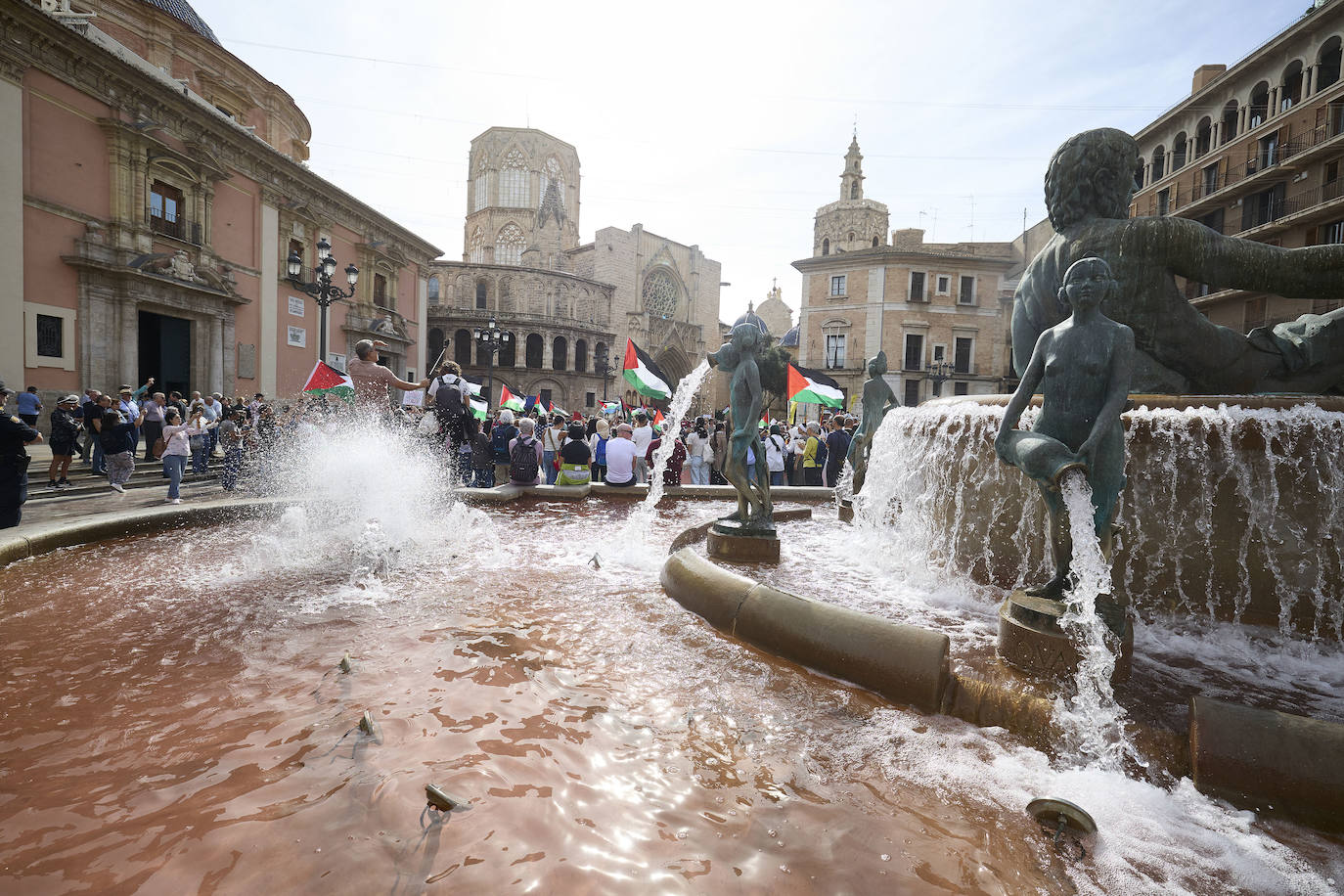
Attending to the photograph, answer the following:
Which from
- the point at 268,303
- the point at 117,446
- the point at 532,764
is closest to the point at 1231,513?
the point at 532,764

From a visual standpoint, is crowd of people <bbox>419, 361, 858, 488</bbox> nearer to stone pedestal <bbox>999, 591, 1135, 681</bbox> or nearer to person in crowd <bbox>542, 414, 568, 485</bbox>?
person in crowd <bbox>542, 414, 568, 485</bbox>

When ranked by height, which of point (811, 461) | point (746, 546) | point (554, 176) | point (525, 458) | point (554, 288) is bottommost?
point (746, 546)

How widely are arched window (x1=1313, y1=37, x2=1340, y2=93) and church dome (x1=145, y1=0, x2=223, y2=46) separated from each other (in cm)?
4178

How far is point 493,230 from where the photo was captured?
57406 mm

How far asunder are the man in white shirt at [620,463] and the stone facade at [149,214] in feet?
48.4

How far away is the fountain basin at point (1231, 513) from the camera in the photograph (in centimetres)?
326

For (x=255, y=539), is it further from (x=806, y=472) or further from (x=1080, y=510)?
(x=806, y=472)

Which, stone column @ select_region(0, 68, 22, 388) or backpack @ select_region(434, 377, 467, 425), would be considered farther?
stone column @ select_region(0, 68, 22, 388)

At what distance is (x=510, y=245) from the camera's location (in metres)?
57.8

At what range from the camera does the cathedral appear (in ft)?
164

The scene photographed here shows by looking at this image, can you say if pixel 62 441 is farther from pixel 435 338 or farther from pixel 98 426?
pixel 435 338

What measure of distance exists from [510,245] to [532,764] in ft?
199

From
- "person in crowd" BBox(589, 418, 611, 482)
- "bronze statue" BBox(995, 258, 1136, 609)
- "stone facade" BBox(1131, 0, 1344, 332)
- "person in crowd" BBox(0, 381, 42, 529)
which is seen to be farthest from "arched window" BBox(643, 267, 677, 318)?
"bronze statue" BBox(995, 258, 1136, 609)

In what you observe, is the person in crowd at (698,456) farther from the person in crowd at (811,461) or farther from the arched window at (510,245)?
the arched window at (510,245)
